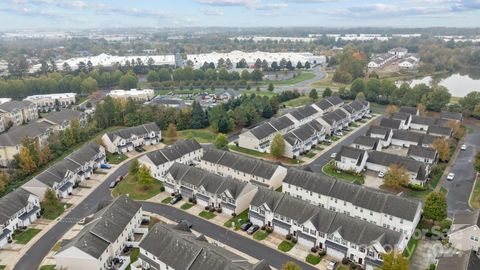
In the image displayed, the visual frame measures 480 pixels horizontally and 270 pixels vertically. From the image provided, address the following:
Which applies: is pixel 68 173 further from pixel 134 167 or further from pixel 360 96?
pixel 360 96

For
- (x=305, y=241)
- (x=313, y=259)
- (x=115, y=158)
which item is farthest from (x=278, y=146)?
(x=115, y=158)

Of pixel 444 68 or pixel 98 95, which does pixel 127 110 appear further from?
pixel 444 68

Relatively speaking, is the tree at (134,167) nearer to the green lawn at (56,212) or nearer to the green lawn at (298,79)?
the green lawn at (56,212)

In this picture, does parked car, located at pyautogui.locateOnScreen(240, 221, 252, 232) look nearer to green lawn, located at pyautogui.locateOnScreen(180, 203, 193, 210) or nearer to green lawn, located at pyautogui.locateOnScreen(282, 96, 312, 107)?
green lawn, located at pyautogui.locateOnScreen(180, 203, 193, 210)

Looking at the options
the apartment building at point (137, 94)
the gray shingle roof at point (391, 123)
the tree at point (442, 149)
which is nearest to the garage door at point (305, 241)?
the tree at point (442, 149)

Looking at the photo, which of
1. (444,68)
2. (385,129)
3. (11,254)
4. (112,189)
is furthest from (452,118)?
(444,68)

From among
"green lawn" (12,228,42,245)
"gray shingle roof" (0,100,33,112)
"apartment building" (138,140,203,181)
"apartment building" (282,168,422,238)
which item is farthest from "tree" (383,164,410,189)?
"gray shingle roof" (0,100,33,112)
